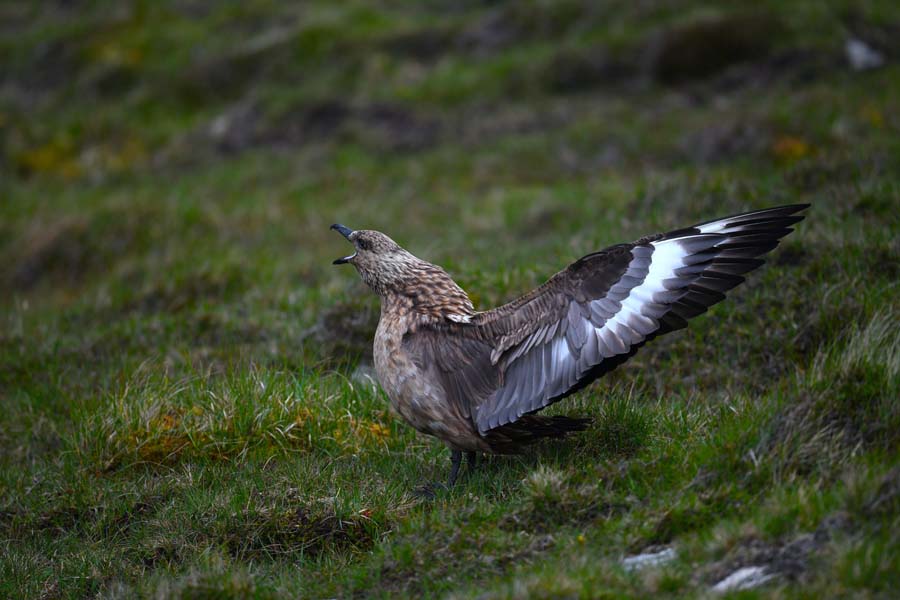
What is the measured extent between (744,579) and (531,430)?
1396mm

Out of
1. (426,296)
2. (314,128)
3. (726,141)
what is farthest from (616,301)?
(314,128)

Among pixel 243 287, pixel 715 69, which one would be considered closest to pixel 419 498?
pixel 243 287

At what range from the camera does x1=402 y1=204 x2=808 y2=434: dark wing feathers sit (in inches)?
174

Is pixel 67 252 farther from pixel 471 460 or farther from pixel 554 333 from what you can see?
pixel 554 333

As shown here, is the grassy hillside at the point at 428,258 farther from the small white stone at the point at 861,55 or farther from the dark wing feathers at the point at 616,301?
the dark wing feathers at the point at 616,301

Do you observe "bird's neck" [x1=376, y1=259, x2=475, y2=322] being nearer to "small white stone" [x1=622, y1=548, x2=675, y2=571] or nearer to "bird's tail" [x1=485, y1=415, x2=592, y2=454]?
"bird's tail" [x1=485, y1=415, x2=592, y2=454]

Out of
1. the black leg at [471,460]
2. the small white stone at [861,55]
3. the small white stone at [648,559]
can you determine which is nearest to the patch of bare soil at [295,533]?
the black leg at [471,460]

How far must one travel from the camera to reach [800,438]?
414 centimetres

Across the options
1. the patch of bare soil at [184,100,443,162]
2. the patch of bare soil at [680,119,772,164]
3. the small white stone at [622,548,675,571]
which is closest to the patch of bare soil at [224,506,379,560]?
the small white stone at [622,548,675,571]

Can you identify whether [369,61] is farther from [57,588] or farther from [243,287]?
[57,588]

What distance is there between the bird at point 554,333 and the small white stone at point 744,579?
1.08 m

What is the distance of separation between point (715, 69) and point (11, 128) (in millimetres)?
9688

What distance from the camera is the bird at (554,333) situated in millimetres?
4457

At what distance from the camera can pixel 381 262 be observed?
5.33 meters
